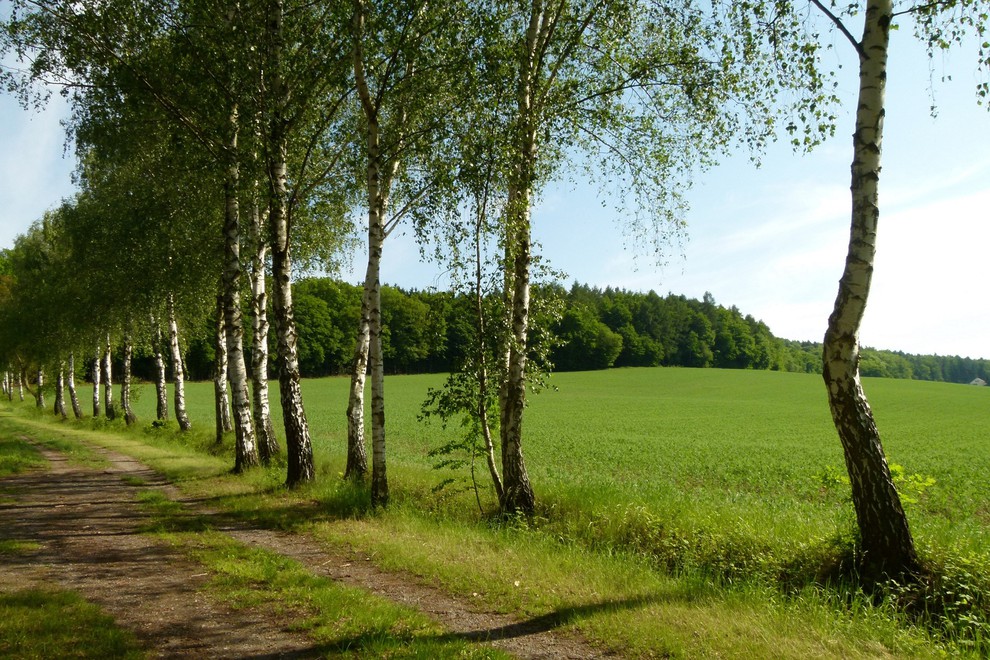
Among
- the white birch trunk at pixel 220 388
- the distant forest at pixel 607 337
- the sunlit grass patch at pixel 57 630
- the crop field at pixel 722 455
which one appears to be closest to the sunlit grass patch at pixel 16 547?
the sunlit grass patch at pixel 57 630

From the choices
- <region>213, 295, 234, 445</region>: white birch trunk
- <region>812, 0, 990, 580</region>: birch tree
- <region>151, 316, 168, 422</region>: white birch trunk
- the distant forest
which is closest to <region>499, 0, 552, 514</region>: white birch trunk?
<region>812, 0, 990, 580</region>: birch tree

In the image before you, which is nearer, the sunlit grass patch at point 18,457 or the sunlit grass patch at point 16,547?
the sunlit grass patch at point 16,547

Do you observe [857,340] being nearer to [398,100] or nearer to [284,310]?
[398,100]

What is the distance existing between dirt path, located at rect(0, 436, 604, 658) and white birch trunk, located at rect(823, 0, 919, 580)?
11.8 ft

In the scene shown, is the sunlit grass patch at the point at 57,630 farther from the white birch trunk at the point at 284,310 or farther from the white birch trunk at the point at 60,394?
the white birch trunk at the point at 60,394

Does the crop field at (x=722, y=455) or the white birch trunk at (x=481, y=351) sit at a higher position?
the white birch trunk at (x=481, y=351)

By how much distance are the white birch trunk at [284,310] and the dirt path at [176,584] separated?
234 cm

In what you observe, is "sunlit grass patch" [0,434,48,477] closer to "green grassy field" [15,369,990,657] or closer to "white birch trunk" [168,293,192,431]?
"green grassy field" [15,369,990,657]

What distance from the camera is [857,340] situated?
6.91 metres

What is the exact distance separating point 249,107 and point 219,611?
988 cm

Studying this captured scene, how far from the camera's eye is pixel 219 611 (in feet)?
20.4

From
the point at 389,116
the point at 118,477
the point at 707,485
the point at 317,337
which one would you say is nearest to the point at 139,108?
the point at 389,116

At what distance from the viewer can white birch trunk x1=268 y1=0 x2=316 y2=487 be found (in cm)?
1282

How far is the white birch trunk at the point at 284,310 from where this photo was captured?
42.1 ft
